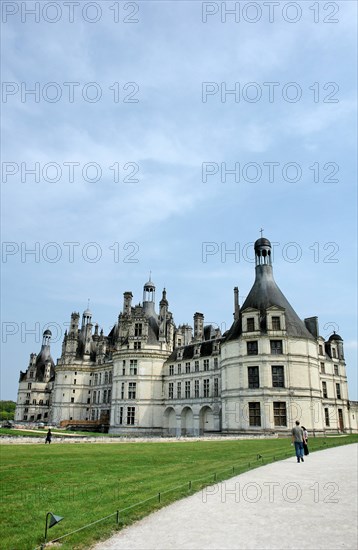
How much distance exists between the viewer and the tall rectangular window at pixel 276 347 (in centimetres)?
4556

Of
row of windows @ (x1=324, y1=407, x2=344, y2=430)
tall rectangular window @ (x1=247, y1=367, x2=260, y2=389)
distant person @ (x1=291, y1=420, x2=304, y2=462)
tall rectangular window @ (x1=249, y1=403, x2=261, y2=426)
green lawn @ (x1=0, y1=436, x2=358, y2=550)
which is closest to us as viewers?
green lawn @ (x1=0, y1=436, x2=358, y2=550)

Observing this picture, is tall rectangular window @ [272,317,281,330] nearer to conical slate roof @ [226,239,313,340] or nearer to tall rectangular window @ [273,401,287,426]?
conical slate roof @ [226,239,313,340]

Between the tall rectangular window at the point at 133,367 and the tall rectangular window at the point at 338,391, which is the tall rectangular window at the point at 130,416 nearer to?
the tall rectangular window at the point at 133,367

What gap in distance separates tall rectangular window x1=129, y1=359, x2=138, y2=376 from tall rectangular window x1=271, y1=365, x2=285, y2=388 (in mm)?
22599

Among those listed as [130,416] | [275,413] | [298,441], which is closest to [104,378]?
[130,416]

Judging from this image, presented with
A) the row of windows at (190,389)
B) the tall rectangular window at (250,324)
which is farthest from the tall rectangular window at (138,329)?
the tall rectangular window at (250,324)

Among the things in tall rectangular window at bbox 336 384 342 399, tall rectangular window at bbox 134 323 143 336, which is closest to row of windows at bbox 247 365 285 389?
tall rectangular window at bbox 336 384 342 399

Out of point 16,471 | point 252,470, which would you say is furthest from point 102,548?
point 252,470

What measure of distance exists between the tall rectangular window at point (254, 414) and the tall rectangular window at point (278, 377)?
2853 mm

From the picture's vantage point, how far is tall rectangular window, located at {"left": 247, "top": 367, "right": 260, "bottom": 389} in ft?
148

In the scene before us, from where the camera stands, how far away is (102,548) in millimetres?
7070

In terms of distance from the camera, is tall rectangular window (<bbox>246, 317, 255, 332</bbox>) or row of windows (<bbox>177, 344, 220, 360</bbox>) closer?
tall rectangular window (<bbox>246, 317, 255, 332</bbox>)

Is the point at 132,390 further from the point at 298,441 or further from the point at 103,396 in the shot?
the point at 298,441

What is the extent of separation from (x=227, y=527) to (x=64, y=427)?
58.9 meters
